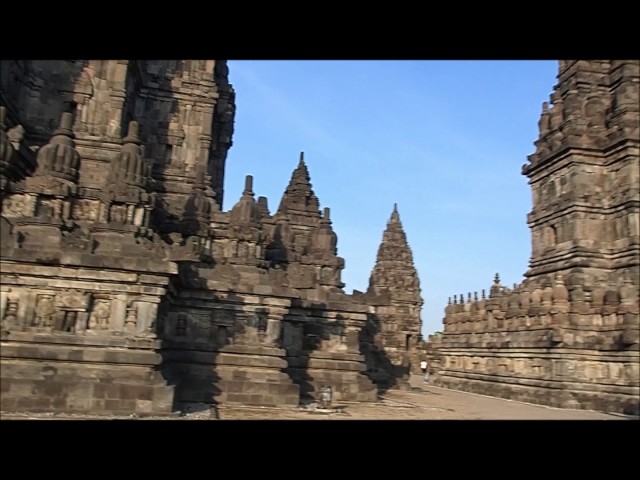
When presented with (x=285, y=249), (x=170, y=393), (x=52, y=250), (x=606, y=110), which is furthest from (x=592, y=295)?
(x=52, y=250)

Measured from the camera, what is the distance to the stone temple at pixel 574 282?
815 inches

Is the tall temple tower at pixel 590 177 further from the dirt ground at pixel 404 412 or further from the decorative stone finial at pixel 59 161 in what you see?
the decorative stone finial at pixel 59 161

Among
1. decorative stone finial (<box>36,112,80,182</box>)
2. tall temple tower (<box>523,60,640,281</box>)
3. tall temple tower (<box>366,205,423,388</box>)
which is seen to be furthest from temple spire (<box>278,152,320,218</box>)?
decorative stone finial (<box>36,112,80,182</box>)

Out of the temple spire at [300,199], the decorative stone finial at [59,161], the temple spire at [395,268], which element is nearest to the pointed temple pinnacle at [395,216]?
the temple spire at [395,268]

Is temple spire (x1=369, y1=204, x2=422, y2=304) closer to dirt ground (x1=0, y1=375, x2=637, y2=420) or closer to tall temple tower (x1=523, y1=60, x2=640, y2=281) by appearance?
tall temple tower (x1=523, y1=60, x2=640, y2=281)

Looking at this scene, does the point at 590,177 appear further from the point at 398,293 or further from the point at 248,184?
the point at 398,293

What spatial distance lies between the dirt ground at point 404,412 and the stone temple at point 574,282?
1.60m

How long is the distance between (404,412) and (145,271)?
879cm

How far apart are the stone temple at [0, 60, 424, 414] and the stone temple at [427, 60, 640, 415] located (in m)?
0.96

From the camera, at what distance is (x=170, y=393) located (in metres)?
11.0

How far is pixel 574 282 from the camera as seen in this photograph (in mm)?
24781

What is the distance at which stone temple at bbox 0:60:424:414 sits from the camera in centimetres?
1082
